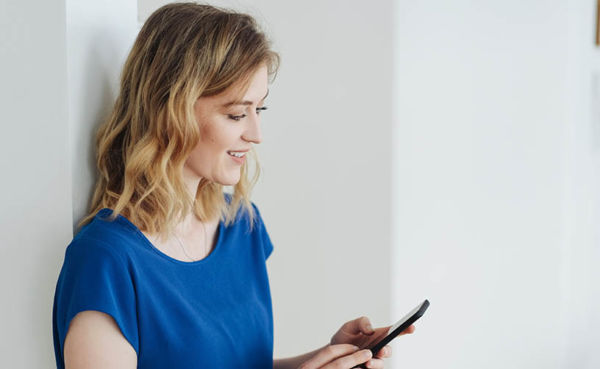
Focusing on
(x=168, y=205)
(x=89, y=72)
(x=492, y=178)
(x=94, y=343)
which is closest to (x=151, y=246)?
(x=168, y=205)

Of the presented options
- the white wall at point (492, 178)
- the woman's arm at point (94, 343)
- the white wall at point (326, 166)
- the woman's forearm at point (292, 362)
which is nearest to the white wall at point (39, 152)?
the woman's arm at point (94, 343)

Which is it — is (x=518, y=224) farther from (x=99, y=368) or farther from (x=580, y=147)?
(x=99, y=368)

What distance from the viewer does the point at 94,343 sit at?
1086 mm

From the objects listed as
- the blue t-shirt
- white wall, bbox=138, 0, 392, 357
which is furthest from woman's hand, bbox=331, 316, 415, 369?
white wall, bbox=138, 0, 392, 357

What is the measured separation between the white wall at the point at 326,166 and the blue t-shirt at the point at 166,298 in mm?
1095

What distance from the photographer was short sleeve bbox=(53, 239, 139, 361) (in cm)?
109

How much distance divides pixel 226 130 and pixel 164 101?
13cm

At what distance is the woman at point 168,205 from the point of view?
1.13 meters

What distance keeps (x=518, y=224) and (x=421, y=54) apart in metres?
1.10

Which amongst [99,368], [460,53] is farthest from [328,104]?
[99,368]

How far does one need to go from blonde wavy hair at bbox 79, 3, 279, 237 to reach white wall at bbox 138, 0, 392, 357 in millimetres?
1253

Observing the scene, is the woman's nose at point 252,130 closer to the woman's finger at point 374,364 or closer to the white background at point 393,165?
the white background at point 393,165

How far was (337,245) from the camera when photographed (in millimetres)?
2645

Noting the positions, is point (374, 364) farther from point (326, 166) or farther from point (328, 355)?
point (326, 166)
